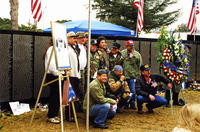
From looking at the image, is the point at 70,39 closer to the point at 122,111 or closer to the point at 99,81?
the point at 99,81

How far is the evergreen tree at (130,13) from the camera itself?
25.2 m

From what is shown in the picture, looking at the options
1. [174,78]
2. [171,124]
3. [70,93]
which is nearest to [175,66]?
[174,78]

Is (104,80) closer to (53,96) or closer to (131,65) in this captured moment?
(53,96)

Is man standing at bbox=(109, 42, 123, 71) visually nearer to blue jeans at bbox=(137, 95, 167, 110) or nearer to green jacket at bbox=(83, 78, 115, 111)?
blue jeans at bbox=(137, 95, 167, 110)

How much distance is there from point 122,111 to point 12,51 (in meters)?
3.29

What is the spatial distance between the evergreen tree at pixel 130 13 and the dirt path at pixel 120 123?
61.2 feet

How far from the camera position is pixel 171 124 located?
633cm

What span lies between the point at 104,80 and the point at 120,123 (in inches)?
45.7

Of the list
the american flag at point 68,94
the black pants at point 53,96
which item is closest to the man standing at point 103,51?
the black pants at point 53,96

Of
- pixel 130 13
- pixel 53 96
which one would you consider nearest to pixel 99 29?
pixel 53 96

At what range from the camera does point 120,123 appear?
623cm

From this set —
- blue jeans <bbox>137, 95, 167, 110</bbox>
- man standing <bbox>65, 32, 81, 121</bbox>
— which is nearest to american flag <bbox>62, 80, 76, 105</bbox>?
man standing <bbox>65, 32, 81, 121</bbox>

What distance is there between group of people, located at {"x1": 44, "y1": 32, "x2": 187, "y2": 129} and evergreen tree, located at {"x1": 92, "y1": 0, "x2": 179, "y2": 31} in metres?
17.9

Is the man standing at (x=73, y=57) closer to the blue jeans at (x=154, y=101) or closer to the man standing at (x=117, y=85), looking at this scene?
the man standing at (x=117, y=85)
